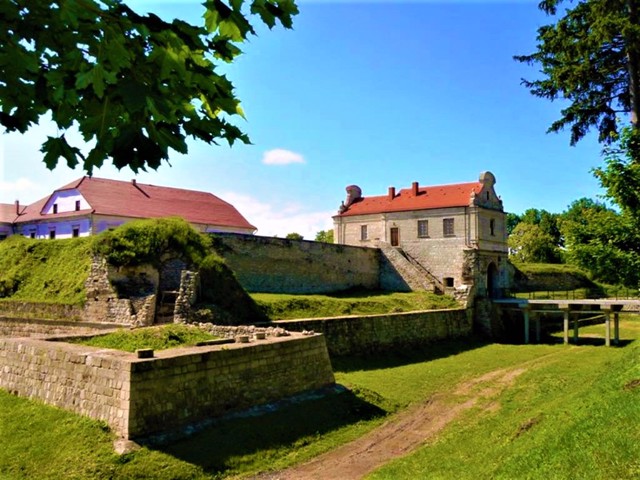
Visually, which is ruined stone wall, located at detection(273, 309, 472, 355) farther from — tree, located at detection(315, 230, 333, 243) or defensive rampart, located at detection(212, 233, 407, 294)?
tree, located at detection(315, 230, 333, 243)

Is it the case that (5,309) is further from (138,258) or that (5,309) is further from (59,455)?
(59,455)

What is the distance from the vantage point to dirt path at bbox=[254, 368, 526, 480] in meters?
9.77

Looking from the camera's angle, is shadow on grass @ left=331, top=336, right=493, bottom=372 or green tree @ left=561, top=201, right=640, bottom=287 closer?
green tree @ left=561, top=201, right=640, bottom=287

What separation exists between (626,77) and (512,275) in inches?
1241

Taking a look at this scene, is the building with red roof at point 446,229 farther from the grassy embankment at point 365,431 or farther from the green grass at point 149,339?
the green grass at point 149,339

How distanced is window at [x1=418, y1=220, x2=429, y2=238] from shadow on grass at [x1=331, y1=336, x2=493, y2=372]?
27.4 ft

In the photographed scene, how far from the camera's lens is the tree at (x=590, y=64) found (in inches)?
573

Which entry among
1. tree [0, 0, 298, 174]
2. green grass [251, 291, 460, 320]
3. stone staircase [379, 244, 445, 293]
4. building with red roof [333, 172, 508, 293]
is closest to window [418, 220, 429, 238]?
building with red roof [333, 172, 508, 293]

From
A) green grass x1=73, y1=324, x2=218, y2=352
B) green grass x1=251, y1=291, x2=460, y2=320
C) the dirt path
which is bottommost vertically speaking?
the dirt path

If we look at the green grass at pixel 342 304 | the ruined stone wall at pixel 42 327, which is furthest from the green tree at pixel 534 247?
the ruined stone wall at pixel 42 327

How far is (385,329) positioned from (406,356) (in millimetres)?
1470

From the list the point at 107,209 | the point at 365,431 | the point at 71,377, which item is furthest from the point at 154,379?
the point at 107,209

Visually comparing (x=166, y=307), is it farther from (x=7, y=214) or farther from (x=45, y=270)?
(x=7, y=214)

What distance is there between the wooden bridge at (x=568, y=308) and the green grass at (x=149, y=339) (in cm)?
2233
